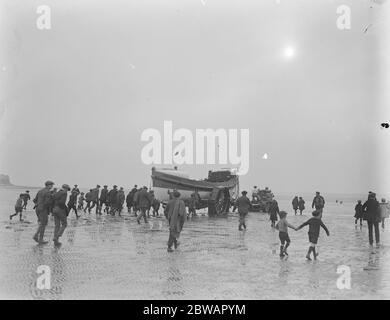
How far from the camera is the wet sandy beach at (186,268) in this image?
668 cm

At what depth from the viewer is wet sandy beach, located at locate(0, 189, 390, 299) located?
668 centimetres

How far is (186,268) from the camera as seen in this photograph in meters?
8.64

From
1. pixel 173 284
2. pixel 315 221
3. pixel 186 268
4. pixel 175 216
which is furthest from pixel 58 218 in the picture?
pixel 315 221

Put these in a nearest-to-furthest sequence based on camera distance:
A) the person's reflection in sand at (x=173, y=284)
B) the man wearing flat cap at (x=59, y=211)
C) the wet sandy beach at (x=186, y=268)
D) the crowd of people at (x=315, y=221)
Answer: the person's reflection in sand at (x=173, y=284)
the wet sandy beach at (x=186, y=268)
the crowd of people at (x=315, y=221)
the man wearing flat cap at (x=59, y=211)

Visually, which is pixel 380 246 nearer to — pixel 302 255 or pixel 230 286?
pixel 302 255

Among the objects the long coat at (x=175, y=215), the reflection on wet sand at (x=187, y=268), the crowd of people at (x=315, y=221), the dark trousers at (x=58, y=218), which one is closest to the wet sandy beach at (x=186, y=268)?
the reflection on wet sand at (x=187, y=268)

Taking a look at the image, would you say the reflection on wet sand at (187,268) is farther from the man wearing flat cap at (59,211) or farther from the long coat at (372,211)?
the long coat at (372,211)

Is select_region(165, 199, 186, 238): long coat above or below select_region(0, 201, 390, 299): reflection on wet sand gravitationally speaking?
above

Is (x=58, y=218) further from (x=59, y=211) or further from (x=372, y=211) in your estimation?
(x=372, y=211)

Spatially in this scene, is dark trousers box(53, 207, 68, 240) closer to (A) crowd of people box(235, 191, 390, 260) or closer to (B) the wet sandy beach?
(B) the wet sandy beach

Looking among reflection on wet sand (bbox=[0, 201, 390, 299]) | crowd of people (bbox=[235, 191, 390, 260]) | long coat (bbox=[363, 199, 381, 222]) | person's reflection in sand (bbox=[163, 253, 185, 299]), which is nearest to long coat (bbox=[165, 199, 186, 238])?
reflection on wet sand (bbox=[0, 201, 390, 299])
